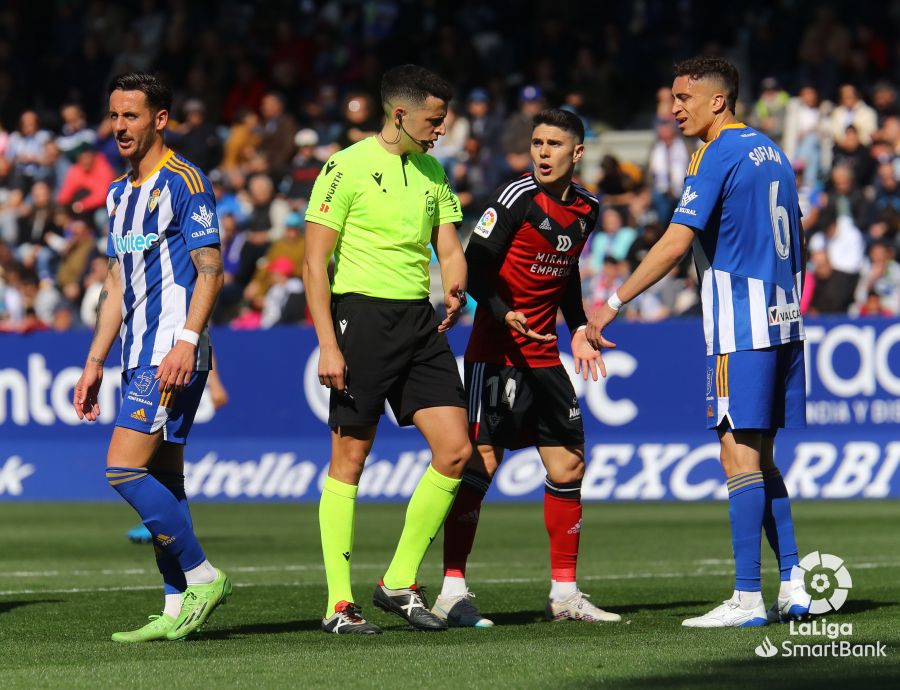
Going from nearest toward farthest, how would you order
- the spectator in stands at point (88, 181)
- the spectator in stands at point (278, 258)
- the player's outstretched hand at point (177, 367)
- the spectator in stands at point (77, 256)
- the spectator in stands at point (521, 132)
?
the player's outstretched hand at point (177, 367)
the spectator in stands at point (278, 258)
the spectator in stands at point (521, 132)
the spectator in stands at point (77, 256)
the spectator in stands at point (88, 181)

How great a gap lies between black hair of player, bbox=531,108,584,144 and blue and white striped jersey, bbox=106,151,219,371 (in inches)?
68.3

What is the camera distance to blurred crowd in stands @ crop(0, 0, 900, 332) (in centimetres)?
1977

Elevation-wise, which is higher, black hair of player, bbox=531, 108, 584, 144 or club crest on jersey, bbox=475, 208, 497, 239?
black hair of player, bbox=531, 108, 584, 144

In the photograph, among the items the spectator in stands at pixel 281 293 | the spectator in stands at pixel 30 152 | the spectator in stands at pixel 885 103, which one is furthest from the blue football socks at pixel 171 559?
the spectator in stands at pixel 30 152

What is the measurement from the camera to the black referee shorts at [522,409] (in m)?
8.09

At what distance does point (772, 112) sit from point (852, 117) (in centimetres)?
126

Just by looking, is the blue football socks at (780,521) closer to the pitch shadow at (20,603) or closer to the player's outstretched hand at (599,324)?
the player's outstretched hand at (599,324)

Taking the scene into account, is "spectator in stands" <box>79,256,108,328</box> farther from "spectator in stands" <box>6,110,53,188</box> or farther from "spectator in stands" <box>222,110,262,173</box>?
"spectator in stands" <box>6,110,53,188</box>

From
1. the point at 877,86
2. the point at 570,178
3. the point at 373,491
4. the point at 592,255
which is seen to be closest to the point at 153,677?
the point at 570,178

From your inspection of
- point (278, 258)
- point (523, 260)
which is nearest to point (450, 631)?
point (523, 260)

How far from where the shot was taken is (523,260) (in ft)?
26.7

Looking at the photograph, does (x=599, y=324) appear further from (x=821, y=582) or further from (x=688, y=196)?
(x=821, y=582)

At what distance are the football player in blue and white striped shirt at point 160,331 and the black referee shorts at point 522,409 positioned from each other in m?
1.53

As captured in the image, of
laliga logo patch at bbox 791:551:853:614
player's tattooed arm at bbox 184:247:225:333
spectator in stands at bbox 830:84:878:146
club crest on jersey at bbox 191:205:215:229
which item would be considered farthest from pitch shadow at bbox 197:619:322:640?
spectator in stands at bbox 830:84:878:146
